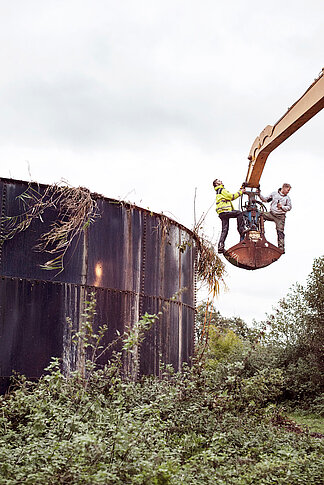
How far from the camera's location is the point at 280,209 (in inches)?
447

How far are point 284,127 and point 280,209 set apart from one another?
1677 mm

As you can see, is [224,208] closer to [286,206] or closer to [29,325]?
[286,206]

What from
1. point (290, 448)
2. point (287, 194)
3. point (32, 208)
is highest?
point (287, 194)

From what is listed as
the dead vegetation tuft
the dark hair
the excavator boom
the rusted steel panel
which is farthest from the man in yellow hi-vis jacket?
the rusted steel panel

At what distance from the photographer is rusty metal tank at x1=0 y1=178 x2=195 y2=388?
917 cm

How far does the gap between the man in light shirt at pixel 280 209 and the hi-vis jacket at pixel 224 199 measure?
714 mm

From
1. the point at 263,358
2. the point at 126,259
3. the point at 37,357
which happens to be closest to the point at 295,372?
the point at 263,358

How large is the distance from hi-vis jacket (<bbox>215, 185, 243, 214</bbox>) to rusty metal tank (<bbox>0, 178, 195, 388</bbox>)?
3.33 ft

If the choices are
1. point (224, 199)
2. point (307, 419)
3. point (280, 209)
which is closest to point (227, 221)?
point (224, 199)

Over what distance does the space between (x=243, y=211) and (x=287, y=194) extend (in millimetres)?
1025

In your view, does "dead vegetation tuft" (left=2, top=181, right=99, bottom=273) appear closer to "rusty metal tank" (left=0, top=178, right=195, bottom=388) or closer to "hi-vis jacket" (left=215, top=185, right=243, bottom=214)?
"rusty metal tank" (left=0, top=178, right=195, bottom=388)

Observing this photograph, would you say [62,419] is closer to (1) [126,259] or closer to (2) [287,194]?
(1) [126,259]

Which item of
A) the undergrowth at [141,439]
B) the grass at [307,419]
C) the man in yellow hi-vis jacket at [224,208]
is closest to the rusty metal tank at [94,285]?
the undergrowth at [141,439]

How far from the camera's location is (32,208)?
966cm
